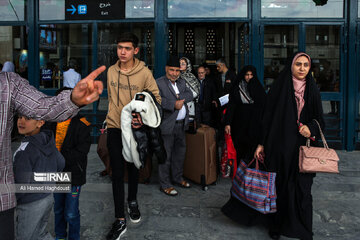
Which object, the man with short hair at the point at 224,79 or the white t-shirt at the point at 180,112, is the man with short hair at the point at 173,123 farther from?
the man with short hair at the point at 224,79

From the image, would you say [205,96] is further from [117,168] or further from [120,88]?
[117,168]

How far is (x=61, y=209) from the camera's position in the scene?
3020 millimetres

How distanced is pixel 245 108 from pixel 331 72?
130 inches

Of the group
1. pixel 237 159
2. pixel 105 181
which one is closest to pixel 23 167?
pixel 105 181

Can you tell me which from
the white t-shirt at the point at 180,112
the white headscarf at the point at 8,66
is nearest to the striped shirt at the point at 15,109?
the white t-shirt at the point at 180,112

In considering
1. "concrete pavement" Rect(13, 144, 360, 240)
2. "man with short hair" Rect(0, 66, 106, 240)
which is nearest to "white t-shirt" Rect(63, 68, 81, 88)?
"concrete pavement" Rect(13, 144, 360, 240)

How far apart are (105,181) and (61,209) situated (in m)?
2.21

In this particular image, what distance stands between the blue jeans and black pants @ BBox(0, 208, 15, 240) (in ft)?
4.23

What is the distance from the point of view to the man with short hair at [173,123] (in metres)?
4.60

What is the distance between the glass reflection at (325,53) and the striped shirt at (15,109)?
691cm

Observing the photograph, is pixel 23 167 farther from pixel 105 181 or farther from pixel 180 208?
pixel 105 181

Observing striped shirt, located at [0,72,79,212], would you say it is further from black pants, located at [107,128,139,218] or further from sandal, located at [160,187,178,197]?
sandal, located at [160,187,178,197]

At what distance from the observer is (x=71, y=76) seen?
25.7ft

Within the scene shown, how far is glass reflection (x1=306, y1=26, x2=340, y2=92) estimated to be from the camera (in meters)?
7.43
